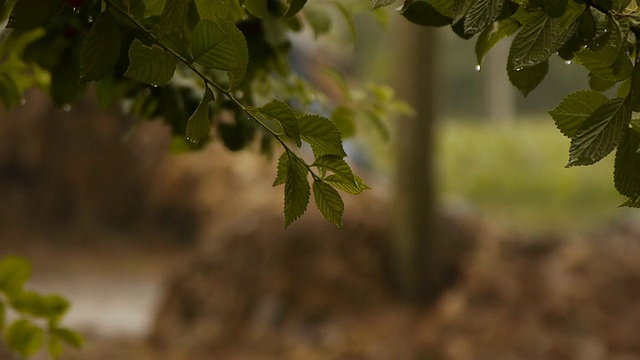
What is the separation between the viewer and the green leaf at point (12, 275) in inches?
39.7

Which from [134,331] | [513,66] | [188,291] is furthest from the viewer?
[134,331]

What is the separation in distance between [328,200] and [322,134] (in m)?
0.05

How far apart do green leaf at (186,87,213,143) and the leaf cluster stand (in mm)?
134

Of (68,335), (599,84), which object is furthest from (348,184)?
(68,335)

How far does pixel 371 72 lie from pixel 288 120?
9.26m

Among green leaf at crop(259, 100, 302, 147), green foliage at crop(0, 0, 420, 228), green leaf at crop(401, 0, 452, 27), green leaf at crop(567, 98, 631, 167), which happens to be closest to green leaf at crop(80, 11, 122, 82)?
green foliage at crop(0, 0, 420, 228)

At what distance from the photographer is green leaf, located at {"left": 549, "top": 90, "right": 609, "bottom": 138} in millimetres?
571

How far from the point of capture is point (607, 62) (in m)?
0.57

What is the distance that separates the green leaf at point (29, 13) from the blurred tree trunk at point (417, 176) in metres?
3.12

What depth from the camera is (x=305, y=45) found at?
7.60 meters

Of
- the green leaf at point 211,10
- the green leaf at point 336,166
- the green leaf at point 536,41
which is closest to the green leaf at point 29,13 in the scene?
the green leaf at point 211,10

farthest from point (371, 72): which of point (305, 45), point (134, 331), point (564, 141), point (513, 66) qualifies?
point (513, 66)

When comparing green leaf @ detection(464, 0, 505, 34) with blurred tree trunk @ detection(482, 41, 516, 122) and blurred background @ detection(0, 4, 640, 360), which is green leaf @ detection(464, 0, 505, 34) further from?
blurred tree trunk @ detection(482, 41, 516, 122)

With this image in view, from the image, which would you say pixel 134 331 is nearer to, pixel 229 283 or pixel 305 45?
pixel 229 283
